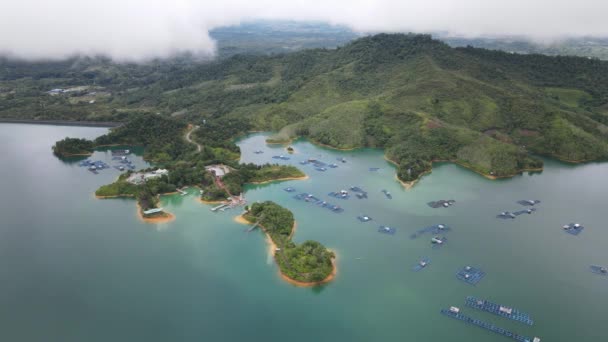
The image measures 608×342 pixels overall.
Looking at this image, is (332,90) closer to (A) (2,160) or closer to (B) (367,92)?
(B) (367,92)

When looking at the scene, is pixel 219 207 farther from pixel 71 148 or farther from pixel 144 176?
pixel 71 148

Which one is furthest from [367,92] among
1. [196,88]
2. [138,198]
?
[138,198]

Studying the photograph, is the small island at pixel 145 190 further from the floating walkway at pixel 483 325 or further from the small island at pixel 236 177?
the floating walkway at pixel 483 325

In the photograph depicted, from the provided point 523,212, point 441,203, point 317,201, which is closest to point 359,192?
point 317,201

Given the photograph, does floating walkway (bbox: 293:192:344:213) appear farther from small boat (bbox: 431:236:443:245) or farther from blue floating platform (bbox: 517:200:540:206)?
blue floating platform (bbox: 517:200:540:206)

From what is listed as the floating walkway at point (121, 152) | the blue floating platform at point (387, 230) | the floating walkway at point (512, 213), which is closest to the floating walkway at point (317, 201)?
the blue floating platform at point (387, 230)
